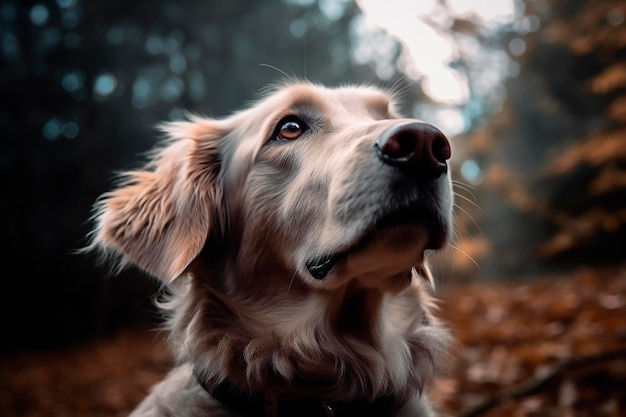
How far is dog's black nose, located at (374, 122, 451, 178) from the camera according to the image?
178 centimetres

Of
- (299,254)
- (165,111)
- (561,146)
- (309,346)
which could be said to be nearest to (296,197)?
(299,254)

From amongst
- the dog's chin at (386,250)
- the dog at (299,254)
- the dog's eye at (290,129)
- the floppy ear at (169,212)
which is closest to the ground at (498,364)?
the dog at (299,254)

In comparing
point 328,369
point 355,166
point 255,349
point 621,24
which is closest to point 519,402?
point 328,369

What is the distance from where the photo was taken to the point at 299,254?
2.25m

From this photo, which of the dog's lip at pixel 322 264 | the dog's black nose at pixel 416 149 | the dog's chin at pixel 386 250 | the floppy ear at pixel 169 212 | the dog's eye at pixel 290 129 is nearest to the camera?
the dog's black nose at pixel 416 149

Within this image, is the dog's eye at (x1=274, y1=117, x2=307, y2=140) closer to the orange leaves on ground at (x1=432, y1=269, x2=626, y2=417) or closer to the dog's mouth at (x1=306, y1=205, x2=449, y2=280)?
the dog's mouth at (x1=306, y1=205, x2=449, y2=280)

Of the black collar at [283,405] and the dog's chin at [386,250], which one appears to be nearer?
the dog's chin at [386,250]

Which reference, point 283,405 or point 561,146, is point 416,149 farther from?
point 561,146

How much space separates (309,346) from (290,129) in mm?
1047

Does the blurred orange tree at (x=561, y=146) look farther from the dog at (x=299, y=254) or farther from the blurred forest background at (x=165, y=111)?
the dog at (x=299, y=254)

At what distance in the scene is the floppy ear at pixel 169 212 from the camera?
2.43 m

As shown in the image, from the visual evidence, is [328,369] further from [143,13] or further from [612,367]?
[143,13]

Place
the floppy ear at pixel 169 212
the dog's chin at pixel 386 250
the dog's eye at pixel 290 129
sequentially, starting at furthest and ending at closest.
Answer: the dog's eye at pixel 290 129
the floppy ear at pixel 169 212
the dog's chin at pixel 386 250

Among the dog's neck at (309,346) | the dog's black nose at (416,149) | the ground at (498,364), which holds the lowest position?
the ground at (498,364)
